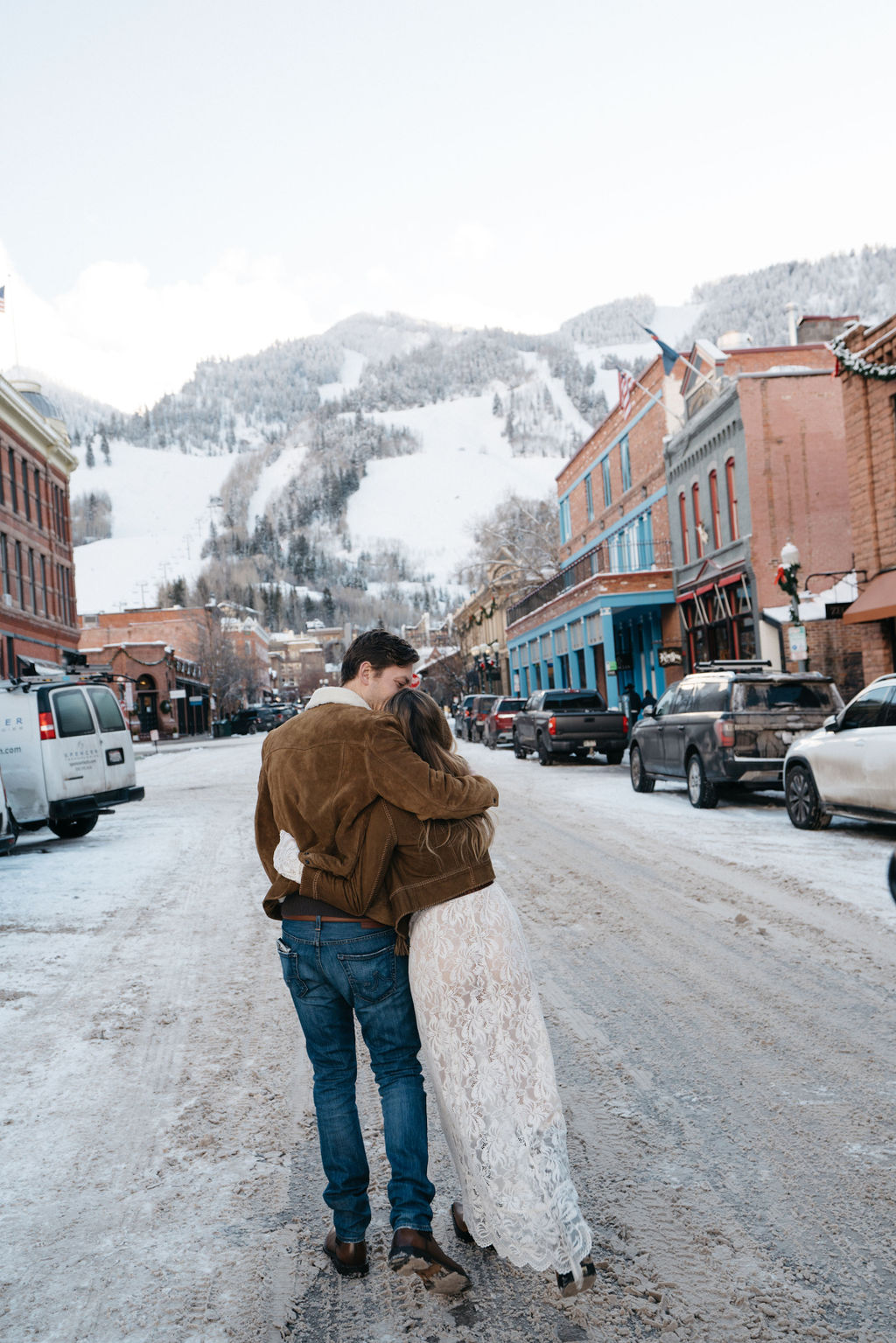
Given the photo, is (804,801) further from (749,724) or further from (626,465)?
(626,465)

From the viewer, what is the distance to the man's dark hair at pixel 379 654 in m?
3.31

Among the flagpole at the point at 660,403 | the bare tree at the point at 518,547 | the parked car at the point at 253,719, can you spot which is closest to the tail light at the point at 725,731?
the flagpole at the point at 660,403

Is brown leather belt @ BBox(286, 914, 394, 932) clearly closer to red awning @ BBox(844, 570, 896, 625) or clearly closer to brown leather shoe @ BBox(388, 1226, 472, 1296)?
brown leather shoe @ BBox(388, 1226, 472, 1296)

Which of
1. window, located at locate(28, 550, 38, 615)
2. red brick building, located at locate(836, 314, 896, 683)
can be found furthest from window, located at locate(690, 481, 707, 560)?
window, located at locate(28, 550, 38, 615)

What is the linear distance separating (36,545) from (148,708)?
27804mm

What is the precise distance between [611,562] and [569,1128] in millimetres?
36032

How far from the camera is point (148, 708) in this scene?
70312 millimetres

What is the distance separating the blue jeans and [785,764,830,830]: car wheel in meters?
9.33

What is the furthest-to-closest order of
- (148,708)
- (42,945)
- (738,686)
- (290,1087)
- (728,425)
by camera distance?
(148,708), (728,425), (738,686), (42,945), (290,1087)

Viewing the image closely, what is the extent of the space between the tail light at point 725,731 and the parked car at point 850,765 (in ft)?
5.40

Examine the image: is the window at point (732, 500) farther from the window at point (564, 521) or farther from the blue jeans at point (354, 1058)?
the blue jeans at point (354, 1058)

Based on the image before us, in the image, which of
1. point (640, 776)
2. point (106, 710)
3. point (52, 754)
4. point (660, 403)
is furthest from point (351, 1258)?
point (660, 403)

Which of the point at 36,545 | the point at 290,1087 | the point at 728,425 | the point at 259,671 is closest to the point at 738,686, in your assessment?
the point at 290,1087

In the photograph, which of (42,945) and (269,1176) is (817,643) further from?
(269,1176)
